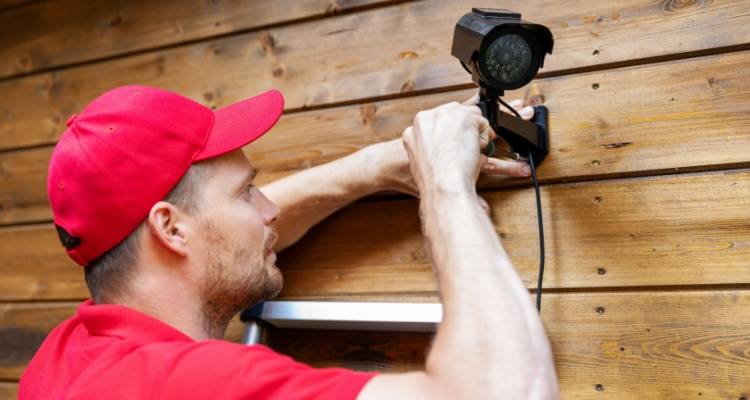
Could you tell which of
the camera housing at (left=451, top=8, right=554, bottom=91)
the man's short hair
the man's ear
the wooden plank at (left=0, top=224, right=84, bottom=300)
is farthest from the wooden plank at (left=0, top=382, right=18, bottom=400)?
the camera housing at (left=451, top=8, right=554, bottom=91)

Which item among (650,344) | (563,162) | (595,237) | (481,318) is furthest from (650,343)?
(481,318)

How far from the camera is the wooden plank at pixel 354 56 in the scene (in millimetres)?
1282

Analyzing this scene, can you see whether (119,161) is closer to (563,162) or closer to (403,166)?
(403,166)

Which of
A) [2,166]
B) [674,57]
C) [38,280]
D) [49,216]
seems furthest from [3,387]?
[674,57]

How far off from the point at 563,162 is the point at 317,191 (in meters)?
0.46

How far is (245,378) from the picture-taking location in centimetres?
93

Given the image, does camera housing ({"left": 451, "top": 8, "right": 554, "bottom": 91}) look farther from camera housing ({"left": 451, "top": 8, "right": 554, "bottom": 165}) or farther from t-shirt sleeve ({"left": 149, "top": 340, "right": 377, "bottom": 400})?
t-shirt sleeve ({"left": 149, "top": 340, "right": 377, "bottom": 400})

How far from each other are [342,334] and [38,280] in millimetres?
842

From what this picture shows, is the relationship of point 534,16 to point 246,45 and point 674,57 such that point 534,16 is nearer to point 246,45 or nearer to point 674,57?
point 674,57

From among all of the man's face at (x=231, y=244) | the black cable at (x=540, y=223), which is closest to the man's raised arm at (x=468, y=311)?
the black cable at (x=540, y=223)

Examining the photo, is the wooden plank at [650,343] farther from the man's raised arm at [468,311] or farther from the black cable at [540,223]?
the man's raised arm at [468,311]

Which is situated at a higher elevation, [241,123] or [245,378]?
[241,123]

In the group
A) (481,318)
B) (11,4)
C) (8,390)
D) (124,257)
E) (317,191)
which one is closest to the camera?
(481,318)

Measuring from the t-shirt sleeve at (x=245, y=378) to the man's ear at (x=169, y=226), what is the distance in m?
0.25
